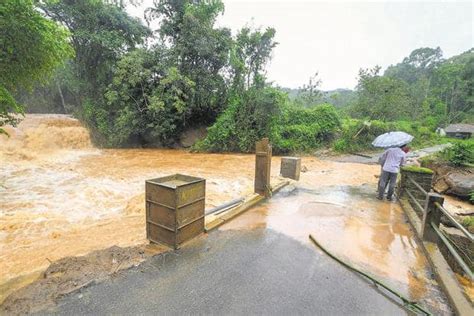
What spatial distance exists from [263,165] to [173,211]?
9.48ft

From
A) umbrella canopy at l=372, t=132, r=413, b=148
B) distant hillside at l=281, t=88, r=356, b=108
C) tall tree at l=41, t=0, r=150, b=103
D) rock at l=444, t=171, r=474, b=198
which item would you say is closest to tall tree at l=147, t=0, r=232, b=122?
tall tree at l=41, t=0, r=150, b=103

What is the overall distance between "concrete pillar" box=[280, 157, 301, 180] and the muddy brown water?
1.00 m

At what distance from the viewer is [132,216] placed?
5.71 m

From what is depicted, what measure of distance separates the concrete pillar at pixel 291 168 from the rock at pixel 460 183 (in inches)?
207

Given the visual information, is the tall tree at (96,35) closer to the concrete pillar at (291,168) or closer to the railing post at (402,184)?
the concrete pillar at (291,168)

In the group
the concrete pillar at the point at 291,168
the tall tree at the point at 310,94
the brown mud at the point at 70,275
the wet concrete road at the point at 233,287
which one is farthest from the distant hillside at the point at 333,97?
the brown mud at the point at 70,275

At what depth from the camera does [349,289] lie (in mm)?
2877

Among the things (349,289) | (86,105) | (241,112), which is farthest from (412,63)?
(349,289)

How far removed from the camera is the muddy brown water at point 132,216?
3586 mm

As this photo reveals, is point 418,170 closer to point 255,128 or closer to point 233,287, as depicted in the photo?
point 233,287

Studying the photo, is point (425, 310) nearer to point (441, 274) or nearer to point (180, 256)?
point (441, 274)

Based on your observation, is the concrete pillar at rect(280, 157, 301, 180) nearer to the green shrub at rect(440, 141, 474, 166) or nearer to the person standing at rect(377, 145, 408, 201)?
the person standing at rect(377, 145, 408, 201)

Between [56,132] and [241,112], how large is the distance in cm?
1185

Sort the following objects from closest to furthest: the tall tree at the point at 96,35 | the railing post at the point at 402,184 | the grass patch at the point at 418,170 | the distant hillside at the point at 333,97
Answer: the grass patch at the point at 418,170
the railing post at the point at 402,184
the tall tree at the point at 96,35
the distant hillside at the point at 333,97
